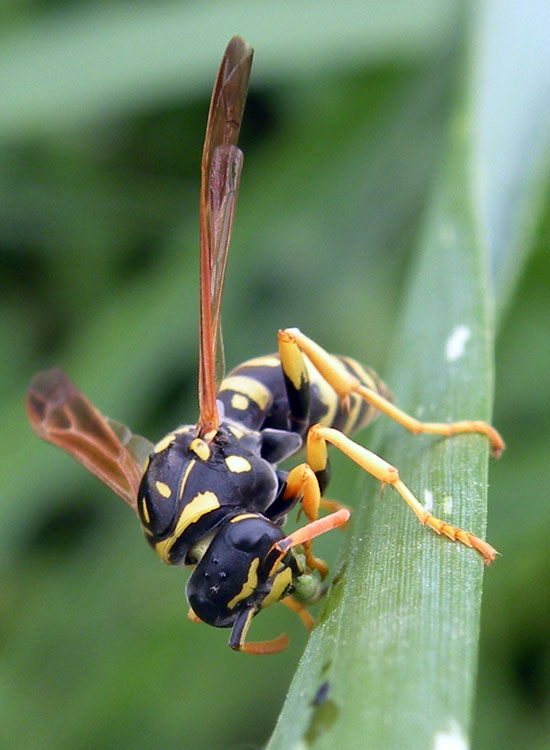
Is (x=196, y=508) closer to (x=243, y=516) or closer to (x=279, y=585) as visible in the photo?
(x=243, y=516)

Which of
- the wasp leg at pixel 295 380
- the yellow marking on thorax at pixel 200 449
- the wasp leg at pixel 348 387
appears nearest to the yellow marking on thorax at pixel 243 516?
the yellow marking on thorax at pixel 200 449

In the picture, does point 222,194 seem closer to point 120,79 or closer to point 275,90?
point 120,79

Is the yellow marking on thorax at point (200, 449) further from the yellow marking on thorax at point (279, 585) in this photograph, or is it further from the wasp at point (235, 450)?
the yellow marking on thorax at point (279, 585)

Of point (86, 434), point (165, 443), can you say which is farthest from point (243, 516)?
point (86, 434)

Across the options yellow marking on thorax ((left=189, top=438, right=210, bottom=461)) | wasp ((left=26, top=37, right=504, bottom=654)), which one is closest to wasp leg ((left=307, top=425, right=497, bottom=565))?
wasp ((left=26, top=37, right=504, bottom=654))

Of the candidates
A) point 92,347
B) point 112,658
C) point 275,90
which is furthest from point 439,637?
point 275,90

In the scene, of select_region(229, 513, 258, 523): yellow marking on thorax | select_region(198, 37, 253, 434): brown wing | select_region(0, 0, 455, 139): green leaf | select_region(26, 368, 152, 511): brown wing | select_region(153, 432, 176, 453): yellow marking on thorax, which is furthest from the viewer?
select_region(0, 0, 455, 139): green leaf

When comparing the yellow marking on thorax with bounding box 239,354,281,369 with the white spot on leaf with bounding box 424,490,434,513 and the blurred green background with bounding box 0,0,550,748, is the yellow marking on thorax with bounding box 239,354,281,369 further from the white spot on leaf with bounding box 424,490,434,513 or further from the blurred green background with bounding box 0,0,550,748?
the white spot on leaf with bounding box 424,490,434,513
